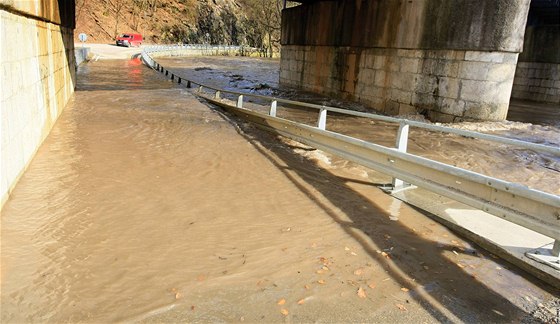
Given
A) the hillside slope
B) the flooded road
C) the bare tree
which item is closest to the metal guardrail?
the flooded road

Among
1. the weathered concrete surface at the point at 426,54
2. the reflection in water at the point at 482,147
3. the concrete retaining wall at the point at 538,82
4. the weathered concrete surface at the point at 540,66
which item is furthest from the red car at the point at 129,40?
the reflection in water at the point at 482,147

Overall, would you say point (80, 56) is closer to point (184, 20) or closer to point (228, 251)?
point (228, 251)

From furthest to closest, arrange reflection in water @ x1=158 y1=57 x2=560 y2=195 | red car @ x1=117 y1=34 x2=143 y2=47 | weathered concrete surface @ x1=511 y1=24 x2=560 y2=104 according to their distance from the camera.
Result: 1. red car @ x1=117 y1=34 x2=143 y2=47
2. weathered concrete surface @ x1=511 y1=24 x2=560 y2=104
3. reflection in water @ x1=158 y1=57 x2=560 y2=195

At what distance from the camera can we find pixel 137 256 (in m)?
4.39

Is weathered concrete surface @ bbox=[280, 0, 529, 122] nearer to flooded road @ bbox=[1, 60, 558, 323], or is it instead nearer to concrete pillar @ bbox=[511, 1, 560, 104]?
flooded road @ bbox=[1, 60, 558, 323]

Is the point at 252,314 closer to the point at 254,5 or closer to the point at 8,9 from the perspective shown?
the point at 8,9

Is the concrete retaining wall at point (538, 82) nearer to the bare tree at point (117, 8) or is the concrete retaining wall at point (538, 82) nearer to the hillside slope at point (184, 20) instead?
the hillside slope at point (184, 20)

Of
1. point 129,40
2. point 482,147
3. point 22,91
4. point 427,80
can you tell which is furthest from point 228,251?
point 129,40

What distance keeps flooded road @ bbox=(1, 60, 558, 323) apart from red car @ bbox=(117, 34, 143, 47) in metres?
61.4

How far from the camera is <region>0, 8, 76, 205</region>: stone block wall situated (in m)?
5.47

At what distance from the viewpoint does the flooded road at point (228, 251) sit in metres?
3.67

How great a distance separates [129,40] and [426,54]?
58497 mm

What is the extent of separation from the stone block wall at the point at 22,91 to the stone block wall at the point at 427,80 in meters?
11.4

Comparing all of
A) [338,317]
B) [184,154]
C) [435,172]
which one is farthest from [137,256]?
[184,154]
